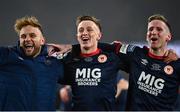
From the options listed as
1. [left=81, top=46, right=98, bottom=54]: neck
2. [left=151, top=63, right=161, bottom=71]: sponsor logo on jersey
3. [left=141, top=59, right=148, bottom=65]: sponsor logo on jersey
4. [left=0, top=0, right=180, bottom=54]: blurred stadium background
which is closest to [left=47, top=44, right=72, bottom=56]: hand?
[left=81, top=46, right=98, bottom=54]: neck

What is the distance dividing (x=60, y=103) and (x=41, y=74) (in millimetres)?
2369

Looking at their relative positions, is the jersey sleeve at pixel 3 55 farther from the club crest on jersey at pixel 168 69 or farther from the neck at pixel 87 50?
the club crest on jersey at pixel 168 69

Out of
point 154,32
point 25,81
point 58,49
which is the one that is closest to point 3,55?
point 25,81

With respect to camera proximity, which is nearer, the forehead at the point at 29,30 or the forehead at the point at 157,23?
the forehead at the point at 29,30

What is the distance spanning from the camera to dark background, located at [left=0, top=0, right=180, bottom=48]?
729 centimetres

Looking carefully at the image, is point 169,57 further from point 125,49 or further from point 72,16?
point 72,16

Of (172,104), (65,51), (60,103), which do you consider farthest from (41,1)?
(172,104)

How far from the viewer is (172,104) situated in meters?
3.80

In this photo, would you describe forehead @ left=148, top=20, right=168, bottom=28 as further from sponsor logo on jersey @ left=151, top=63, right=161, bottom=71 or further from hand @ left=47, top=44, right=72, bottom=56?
hand @ left=47, top=44, right=72, bottom=56

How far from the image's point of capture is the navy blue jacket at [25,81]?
3.59m

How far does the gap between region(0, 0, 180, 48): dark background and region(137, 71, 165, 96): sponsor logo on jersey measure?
138 inches

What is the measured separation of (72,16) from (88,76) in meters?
3.73

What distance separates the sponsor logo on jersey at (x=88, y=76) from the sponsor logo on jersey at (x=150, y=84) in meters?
0.37

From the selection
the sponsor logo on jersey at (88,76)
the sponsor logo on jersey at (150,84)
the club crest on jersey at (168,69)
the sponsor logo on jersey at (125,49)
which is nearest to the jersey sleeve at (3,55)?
the sponsor logo on jersey at (88,76)
